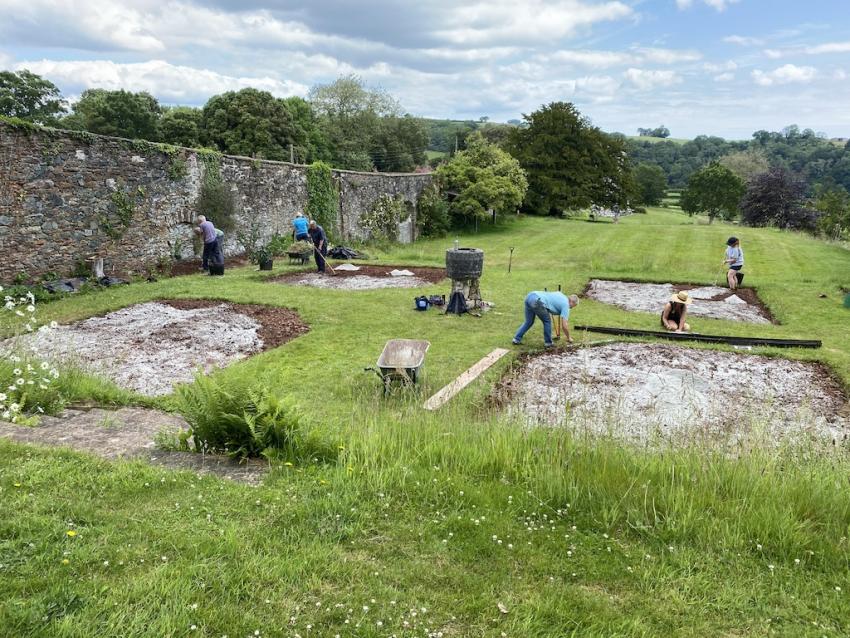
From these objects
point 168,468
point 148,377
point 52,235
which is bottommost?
point 148,377

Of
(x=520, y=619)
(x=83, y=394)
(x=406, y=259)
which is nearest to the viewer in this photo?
(x=520, y=619)

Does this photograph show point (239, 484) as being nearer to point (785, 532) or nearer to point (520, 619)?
point (520, 619)

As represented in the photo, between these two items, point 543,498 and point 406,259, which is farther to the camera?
point 406,259

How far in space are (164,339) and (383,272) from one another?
27.0 ft

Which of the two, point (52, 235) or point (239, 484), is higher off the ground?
point (52, 235)

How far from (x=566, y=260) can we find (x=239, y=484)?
18687 mm

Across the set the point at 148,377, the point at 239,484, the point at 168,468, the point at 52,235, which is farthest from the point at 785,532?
the point at 52,235

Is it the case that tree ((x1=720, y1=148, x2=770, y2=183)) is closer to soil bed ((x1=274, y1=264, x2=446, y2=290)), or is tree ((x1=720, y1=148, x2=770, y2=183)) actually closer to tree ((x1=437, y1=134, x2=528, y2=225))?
tree ((x1=437, y1=134, x2=528, y2=225))

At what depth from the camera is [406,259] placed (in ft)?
65.1

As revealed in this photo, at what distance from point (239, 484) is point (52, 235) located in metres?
12.0

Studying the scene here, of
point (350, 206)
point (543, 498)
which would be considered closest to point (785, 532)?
point (543, 498)

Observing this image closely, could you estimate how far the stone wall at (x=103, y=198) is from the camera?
39.8ft

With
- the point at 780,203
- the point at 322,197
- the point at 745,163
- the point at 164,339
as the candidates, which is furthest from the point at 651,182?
the point at 164,339

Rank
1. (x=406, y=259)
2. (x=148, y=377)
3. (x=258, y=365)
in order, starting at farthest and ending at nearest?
1. (x=406, y=259)
2. (x=258, y=365)
3. (x=148, y=377)
